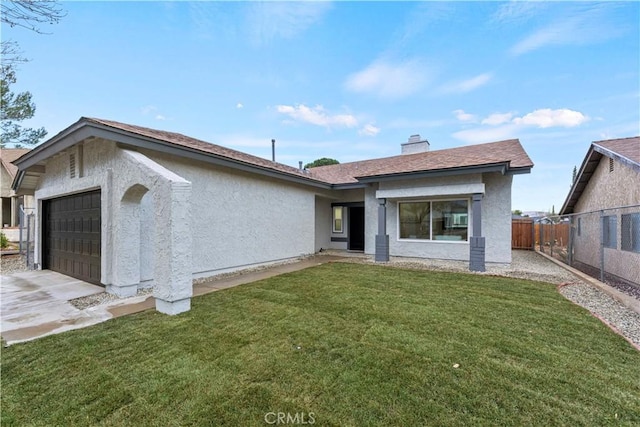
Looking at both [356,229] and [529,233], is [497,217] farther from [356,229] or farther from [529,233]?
[529,233]

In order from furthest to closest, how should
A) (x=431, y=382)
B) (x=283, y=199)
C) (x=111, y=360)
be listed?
(x=283, y=199) → (x=111, y=360) → (x=431, y=382)

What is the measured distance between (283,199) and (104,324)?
23.6 feet

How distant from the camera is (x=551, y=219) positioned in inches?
533

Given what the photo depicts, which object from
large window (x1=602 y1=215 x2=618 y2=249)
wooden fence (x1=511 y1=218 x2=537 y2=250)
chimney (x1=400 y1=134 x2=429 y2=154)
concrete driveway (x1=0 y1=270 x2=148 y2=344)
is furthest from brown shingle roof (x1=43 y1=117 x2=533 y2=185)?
wooden fence (x1=511 y1=218 x2=537 y2=250)

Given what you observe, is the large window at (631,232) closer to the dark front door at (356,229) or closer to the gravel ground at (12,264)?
the dark front door at (356,229)

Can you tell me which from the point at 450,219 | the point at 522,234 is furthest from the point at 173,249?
the point at 522,234

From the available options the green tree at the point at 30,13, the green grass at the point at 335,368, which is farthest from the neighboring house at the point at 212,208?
the green tree at the point at 30,13

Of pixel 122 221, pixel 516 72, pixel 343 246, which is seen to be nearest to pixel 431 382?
pixel 122 221

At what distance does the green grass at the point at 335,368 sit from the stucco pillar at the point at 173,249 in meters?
0.37

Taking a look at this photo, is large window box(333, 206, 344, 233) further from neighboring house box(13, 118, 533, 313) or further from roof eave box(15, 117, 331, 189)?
roof eave box(15, 117, 331, 189)

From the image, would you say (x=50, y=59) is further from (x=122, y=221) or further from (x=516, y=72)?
(x=516, y=72)

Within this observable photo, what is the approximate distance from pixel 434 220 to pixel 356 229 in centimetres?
423

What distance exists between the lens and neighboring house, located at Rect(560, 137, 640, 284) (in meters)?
7.32

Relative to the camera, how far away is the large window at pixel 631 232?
7.02m
